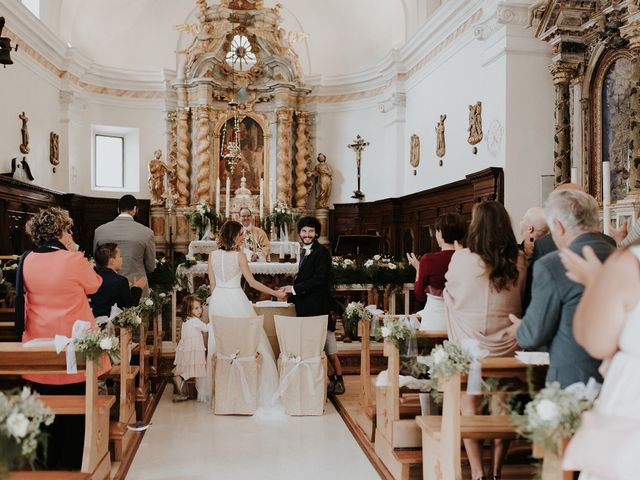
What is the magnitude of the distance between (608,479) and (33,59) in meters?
13.2

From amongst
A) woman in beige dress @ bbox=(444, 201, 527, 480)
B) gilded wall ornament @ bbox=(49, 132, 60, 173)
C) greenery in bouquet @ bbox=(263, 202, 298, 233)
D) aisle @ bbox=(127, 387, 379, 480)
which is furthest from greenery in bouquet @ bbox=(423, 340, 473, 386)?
gilded wall ornament @ bbox=(49, 132, 60, 173)

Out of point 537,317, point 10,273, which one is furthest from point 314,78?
point 537,317

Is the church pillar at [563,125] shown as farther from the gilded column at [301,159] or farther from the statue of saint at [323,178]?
the gilded column at [301,159]

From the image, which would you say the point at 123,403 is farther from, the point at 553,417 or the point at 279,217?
the point at 279,217

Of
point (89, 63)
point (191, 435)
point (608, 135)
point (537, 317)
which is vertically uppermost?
point (89, 63)

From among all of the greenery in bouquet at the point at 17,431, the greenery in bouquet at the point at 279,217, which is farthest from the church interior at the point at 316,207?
the greenery in bouquet at the point at 279,217

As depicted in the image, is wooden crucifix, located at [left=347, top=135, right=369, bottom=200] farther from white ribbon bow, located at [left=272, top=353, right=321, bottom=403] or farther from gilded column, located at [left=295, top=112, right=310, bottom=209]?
white ribbon bow, located at [left=272, top=353, right=321, bottom=403]

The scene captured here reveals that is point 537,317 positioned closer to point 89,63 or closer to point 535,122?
point 535,122

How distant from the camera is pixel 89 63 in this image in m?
15.4

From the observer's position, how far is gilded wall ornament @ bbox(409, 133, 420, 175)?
46.6 feet

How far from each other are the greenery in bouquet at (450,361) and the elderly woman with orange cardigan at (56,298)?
7.24ft

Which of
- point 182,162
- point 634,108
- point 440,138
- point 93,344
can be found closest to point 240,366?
point 93,344

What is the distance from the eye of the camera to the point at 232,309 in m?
6.70

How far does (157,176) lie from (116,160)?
1.53 m
